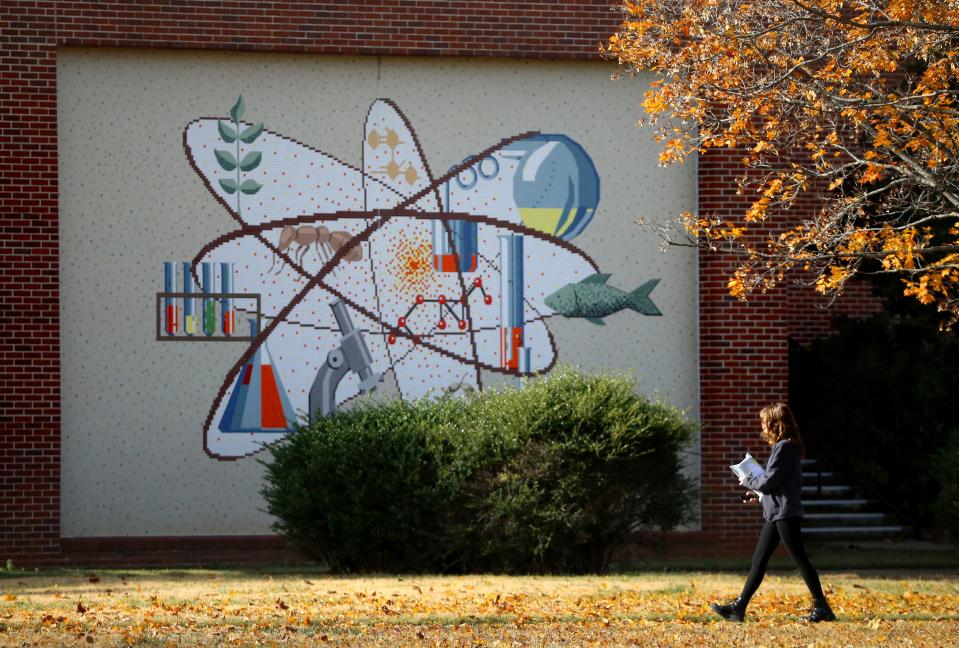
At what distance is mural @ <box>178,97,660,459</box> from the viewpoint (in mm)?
16859

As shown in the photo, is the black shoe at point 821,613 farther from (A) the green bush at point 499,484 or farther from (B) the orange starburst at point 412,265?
(B) the orange starburst at point 412,265

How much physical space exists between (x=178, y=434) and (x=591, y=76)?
642cm

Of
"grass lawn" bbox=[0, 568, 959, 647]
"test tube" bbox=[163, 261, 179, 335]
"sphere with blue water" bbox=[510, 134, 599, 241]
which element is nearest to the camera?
"grass lawn" bbox=[0, 568, 959, 647]

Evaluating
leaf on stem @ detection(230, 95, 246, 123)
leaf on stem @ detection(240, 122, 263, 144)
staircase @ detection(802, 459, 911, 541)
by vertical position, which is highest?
leaf on stem @ detection(230, 95, 246, 123)

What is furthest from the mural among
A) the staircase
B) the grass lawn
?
the staircase

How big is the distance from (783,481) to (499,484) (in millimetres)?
3897

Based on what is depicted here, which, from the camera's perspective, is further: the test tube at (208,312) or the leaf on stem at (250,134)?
the leaf on stem at (250,134)

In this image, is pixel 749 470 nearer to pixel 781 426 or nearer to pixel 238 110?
pixel 781 426

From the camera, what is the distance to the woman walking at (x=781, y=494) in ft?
34.8

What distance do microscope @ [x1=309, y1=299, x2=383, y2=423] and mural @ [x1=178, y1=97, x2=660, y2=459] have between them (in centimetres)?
2

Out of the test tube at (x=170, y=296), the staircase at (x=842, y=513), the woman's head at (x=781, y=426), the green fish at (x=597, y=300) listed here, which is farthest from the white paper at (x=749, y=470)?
the test tube at (x=170, y=296)

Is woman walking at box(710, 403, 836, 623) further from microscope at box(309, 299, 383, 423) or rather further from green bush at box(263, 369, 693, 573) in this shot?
microscope at box(309, 299, 383, 423)

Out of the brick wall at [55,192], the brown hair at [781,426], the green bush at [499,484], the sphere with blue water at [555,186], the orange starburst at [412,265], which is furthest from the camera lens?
the sphere with blue water at [555,186]

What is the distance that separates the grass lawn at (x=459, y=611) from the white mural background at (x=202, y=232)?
240 cm
